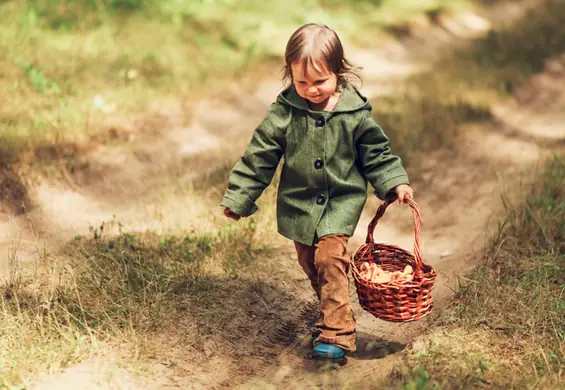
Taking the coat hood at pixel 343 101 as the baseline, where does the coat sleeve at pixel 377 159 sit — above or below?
below

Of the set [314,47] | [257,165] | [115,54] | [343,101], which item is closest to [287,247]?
[257,165]

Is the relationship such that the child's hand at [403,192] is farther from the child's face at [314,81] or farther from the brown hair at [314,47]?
the brown hair at [314,47]

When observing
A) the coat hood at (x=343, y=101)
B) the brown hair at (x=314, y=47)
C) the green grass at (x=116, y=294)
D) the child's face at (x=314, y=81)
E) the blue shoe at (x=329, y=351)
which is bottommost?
the blue shoe at (x=329, y=351)

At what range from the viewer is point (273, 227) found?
5066mm

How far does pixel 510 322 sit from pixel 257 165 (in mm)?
1685

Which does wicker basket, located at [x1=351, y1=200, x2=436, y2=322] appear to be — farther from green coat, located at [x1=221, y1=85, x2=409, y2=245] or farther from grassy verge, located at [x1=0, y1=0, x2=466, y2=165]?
grassy verge, located at [x1=0, y1=0, x2=466, y2=165]

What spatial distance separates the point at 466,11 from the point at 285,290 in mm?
9611

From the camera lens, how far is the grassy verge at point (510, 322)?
11.0ft

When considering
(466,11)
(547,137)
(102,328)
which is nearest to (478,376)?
(102,328)

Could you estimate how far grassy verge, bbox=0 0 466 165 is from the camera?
623cm

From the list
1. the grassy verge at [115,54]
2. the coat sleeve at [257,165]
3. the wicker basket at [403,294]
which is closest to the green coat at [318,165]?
the coat sleeve at [257,165]

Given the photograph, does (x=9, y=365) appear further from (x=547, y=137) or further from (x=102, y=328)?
(x=547, y=137)

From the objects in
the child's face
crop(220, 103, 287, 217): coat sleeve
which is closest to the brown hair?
the child's face

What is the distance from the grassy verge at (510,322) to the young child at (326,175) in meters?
0.52
